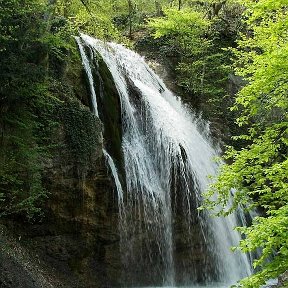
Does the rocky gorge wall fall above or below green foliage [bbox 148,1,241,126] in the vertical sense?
below

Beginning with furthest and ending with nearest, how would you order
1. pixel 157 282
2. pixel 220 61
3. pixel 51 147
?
pixel 220 61 < pixel 157 282 < pixel 51 147

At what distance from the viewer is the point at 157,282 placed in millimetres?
12211

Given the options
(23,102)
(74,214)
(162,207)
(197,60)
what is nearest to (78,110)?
(23,102)

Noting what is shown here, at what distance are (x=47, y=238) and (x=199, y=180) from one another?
6024 mm

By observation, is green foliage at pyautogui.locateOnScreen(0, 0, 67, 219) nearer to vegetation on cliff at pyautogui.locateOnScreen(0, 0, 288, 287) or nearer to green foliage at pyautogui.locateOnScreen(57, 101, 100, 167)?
vegetation on cliff at pyautogui.locateOnScreen(0, 0, 288, 287)

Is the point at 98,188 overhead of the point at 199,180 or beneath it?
beneath

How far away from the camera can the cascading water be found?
12234mm

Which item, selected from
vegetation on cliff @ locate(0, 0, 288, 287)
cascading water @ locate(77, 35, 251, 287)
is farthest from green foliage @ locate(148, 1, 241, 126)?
vegetation on cliff @ locate(0, 0, 288, 287)

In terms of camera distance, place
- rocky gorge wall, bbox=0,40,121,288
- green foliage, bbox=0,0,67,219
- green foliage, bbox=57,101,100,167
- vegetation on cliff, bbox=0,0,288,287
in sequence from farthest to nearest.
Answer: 1. green foliage, bbox=57,101,100,167
2. rocky gorge wall, bbox=0,40,121,288
3. green foliage, bbox=0,0,67,219
4. vegetation on cliff, bbox=0,0,288,287

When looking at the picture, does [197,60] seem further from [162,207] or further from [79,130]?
[79,130]

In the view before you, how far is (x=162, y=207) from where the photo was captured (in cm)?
1312

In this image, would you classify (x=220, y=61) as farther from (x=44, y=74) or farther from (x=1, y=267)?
(x=1, y=267)

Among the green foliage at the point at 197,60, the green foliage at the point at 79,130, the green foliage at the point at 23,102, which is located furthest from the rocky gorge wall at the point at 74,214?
the green foliage at the point at 197,60

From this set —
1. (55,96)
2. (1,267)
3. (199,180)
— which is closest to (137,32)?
(199,180)
